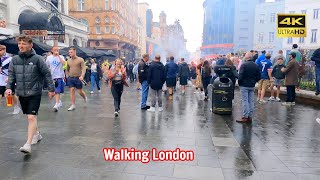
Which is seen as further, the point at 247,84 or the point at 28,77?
the point at 247,84

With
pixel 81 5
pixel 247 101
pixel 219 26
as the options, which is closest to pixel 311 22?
pixel 81 5

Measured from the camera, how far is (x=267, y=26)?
194ft

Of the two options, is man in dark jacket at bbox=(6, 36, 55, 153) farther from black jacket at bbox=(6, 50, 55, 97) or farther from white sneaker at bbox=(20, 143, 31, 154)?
white sneaker at bbox=(20, 143, 31, 154)

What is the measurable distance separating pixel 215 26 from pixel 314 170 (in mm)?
86814

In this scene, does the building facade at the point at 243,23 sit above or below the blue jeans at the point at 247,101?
above

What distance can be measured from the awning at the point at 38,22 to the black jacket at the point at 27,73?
51.7 ft

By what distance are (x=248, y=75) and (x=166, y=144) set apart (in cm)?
338

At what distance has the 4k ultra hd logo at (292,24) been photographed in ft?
33.1

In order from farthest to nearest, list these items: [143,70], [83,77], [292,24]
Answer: [292,24] < [143,70] < [83,77]

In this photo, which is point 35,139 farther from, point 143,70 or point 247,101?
point 247,101

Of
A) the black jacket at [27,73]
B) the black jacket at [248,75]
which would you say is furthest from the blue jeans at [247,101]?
the black jacket at [27,73]

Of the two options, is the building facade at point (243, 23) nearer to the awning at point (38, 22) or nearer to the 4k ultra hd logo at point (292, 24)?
the awning at point (38, 22)

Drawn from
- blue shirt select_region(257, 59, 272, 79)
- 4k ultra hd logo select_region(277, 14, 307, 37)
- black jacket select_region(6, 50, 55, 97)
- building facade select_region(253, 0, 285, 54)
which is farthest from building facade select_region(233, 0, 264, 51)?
black jacket select_region(6, 50, 55, 97)

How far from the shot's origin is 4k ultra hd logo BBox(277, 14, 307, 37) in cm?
1009
